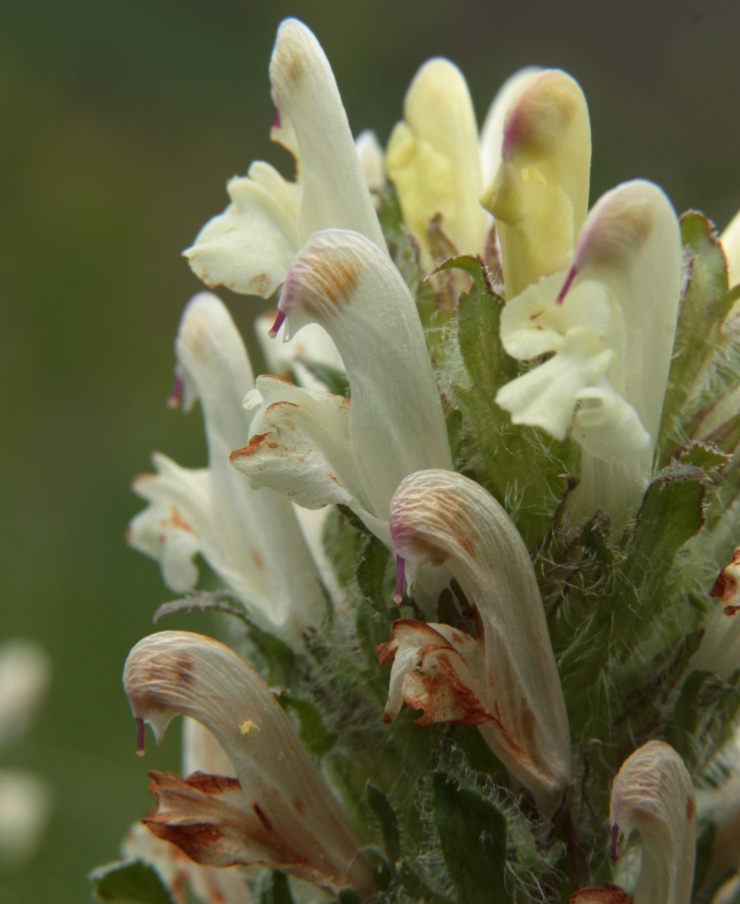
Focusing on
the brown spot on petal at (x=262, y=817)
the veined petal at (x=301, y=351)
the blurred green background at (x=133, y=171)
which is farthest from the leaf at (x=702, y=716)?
the blurred green background at (x=133, y=171)

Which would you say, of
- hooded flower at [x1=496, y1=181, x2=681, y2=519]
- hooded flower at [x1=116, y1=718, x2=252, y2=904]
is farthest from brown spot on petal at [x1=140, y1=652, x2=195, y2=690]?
hooded flower at [x1=496, y1=181, x2=681, y2=519]

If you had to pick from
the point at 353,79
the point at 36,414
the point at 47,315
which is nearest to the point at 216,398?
the point at 36,414

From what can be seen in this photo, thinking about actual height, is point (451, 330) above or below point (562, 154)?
below

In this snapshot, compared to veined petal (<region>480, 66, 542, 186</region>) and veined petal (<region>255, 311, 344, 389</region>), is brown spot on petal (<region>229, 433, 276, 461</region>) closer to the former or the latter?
veined petal (<region>255, 311, 344, 389</region>)

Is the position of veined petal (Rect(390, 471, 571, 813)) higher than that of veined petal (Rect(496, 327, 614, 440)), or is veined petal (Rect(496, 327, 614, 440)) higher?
veined petal (Rect(496, 327, 614, 440))

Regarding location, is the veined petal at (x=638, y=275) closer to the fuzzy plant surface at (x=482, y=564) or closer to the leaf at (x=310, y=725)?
the fuzzy plant surface at (x=482, y=564)

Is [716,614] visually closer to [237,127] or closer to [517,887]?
[517,887]
